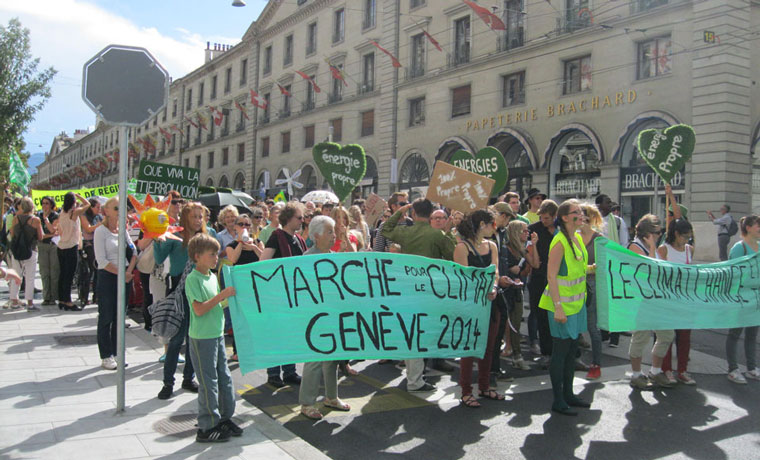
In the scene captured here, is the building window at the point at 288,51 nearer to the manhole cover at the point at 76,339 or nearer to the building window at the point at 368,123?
the building window at the point at 368,123

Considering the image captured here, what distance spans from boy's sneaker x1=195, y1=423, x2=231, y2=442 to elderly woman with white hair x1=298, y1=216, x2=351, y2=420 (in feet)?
2.84

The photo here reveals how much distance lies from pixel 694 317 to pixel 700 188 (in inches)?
560

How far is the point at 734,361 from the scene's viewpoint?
6.54 meters

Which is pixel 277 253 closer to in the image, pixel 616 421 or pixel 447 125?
pixel 616 421

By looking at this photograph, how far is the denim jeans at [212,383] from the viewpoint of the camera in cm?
448

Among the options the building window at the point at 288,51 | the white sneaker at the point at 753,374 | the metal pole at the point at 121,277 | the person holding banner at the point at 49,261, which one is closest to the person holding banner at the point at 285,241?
the metal pole at the point at 121,277

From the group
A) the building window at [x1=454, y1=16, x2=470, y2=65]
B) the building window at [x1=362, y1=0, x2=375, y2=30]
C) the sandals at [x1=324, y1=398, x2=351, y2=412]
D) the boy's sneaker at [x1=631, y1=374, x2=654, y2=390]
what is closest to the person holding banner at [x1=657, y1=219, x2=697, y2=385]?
→ the boy's sneaker at [x1=631, y1=374, x2=654, y2=390]

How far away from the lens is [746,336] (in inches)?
263

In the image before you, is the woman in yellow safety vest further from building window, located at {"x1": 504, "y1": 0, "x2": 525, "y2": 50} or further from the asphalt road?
building window, located at {"x1": 504, "y1": 0, "x2": 525, "y2": 50}

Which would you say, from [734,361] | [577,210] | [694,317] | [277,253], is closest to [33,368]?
[277,253]

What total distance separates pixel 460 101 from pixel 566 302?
2294 centimetres

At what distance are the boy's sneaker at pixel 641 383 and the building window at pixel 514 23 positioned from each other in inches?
800

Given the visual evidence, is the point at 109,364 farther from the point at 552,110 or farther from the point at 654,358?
the point at 552,110

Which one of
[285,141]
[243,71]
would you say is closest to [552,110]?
[285,141]
